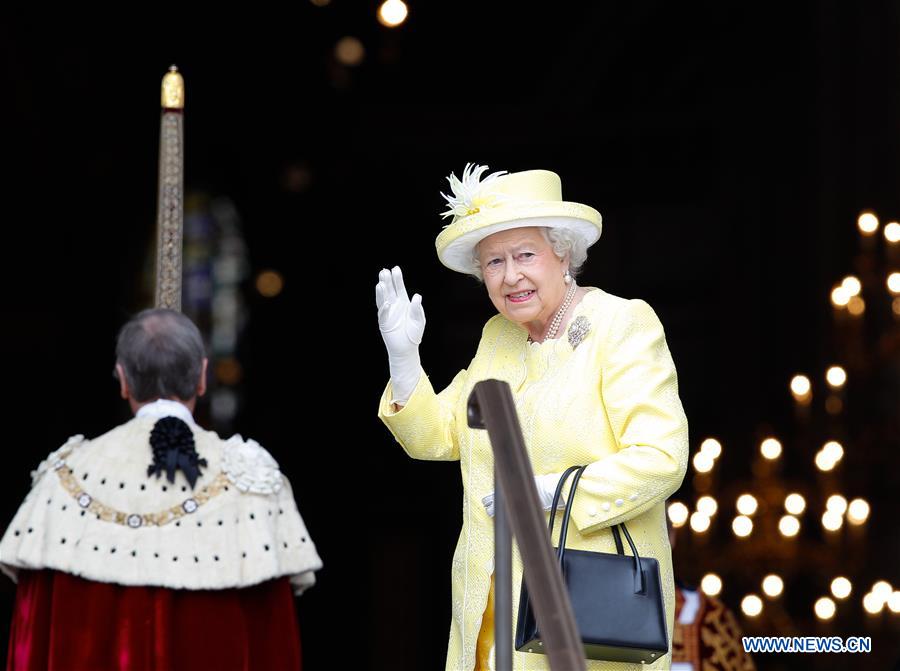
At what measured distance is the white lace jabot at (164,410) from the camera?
4047 millimetres

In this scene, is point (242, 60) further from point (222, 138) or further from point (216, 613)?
point (216, 613)

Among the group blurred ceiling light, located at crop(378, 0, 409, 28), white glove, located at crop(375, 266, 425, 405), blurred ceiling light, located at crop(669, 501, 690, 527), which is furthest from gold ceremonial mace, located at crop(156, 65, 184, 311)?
blurred ceiling light, located at crop(378, 0, 409, 28)

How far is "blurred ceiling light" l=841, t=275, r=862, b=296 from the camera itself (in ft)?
22.3

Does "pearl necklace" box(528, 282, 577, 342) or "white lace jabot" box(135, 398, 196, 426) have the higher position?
"pearl necklace" box(528, 282, 577, 342)

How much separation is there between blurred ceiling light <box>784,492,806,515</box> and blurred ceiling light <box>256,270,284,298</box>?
3032 millimetres

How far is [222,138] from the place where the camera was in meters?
8.35

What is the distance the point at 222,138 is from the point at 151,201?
52cm

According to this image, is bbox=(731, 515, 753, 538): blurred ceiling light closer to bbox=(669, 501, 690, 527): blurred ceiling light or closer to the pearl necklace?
bbox=(669, 501, 690, 527): blurred ceiling light

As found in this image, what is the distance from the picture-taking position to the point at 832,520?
260 inches

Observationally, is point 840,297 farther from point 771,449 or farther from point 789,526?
point 789,526

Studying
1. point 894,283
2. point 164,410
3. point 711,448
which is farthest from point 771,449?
point 164,410

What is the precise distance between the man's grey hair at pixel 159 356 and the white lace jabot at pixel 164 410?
0.05 feet

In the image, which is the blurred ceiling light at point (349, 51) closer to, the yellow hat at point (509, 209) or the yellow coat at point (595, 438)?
the yellow hat at point (509, 209)

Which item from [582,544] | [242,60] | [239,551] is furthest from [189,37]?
[582,544]
